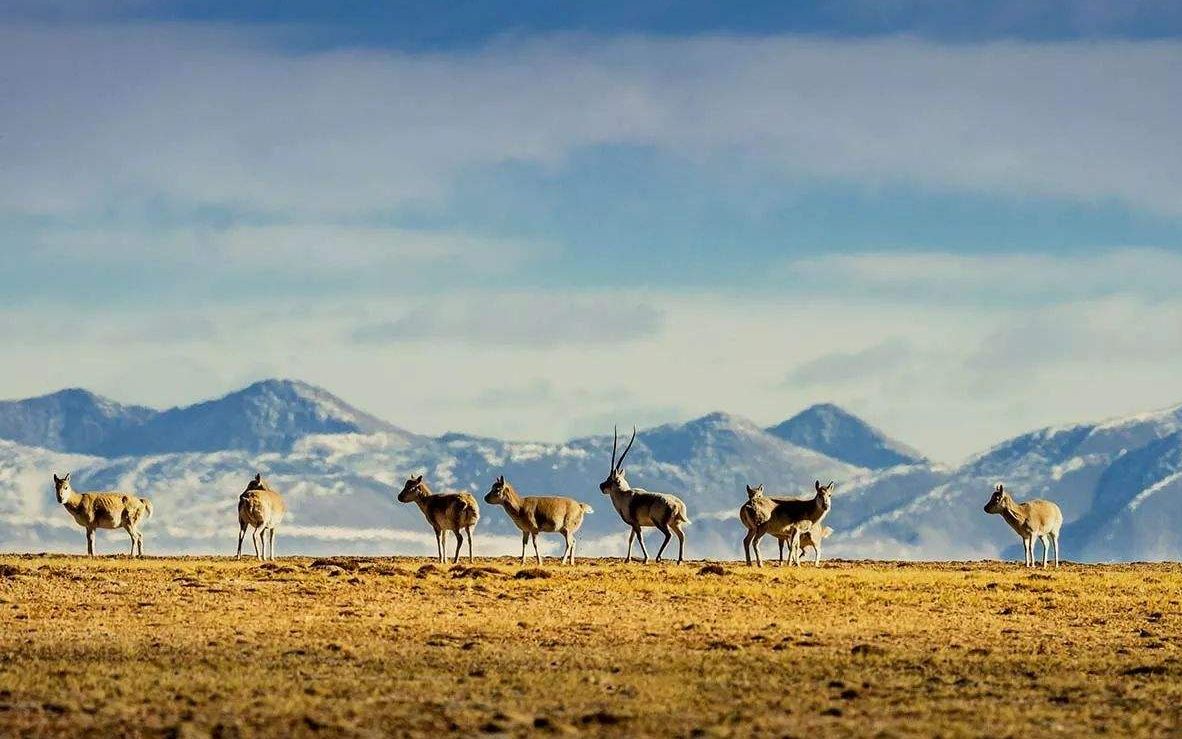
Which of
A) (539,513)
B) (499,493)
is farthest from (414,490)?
(539,513)

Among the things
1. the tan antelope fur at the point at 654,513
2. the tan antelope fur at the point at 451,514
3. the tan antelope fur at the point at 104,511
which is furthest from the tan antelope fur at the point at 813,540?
the tan antelope fur at the point at 104,511

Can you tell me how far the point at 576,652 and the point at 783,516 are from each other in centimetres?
2528

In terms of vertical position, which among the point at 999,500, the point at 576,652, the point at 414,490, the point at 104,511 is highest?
the point at 999,500

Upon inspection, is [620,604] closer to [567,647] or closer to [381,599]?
[381,599]

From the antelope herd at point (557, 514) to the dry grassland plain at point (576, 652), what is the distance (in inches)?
178

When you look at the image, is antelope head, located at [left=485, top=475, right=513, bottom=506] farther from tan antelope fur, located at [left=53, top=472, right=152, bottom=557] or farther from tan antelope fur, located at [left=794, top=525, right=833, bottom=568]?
tan antelope fur, located at [left=53, top=472, right=152, bottom=557]

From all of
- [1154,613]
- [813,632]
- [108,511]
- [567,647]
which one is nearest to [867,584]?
[1154,613]

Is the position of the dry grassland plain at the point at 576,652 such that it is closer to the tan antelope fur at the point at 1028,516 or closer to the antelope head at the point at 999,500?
the tan antelope fur at the point at 1028,516

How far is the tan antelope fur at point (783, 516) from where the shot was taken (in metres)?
58.1

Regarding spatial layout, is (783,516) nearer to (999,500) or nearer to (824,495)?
(824,495)

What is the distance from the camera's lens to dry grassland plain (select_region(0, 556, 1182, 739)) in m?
25.8

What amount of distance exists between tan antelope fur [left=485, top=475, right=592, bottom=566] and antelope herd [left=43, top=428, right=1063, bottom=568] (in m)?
0.03

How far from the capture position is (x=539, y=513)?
57344 mm

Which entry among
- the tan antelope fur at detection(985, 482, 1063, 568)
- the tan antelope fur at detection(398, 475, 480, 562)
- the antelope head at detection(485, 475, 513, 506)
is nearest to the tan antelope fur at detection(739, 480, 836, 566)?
the antelope head at detection(485, 475, 513, 506)
